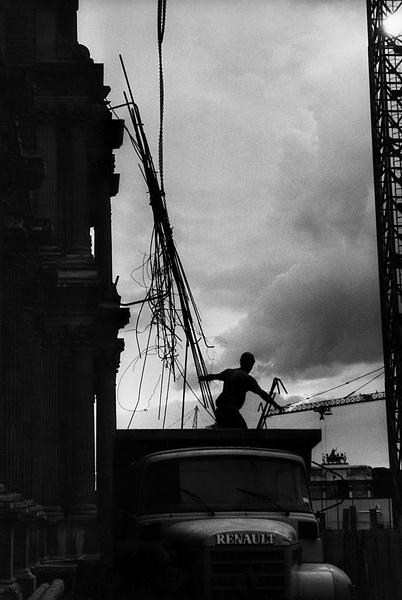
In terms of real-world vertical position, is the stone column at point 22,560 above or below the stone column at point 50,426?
below

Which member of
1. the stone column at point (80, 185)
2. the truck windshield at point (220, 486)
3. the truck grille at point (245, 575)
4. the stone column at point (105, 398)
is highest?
the stone column at point (80, 185)

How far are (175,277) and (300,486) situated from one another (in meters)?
2.87

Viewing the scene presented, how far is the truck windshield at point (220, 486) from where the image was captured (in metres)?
12.6

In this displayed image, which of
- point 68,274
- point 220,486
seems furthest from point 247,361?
point 68,274

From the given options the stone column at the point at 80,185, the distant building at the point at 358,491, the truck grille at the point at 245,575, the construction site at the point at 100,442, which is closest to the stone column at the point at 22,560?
the construction site at the point at 100,442

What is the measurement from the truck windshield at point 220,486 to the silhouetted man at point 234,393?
6.34 feet

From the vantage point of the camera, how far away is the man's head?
15273 millimetres

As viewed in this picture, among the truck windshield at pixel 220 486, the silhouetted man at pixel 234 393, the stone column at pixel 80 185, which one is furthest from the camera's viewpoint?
the stone column at pixel 80 185

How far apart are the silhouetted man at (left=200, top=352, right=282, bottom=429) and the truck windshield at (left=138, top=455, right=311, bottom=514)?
1933 mm

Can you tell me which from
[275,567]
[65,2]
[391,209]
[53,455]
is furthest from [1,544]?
[391,209]

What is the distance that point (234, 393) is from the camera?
1510cm

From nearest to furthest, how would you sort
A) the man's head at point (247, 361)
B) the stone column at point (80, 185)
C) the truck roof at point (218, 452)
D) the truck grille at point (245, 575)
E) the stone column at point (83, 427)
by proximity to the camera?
the truck grille at point (245, 575) → the truck roof at point (218, 452) → the man's head at point (247, 361) → the stone column at point (83, 427) → the stone column at point (80, 185)

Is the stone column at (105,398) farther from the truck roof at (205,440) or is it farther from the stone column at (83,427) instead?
the truck roof at (205,440)

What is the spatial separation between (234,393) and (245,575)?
13.3ft
